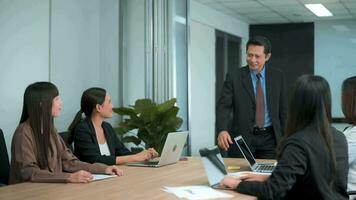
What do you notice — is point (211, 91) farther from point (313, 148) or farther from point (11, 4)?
point (313, 148)

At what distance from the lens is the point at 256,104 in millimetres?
3930

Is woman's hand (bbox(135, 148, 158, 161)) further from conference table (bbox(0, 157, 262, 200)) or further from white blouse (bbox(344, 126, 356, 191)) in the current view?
white blouse (bbox(344, 126, 356, 191))

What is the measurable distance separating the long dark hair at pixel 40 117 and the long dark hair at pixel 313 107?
4.78 ft

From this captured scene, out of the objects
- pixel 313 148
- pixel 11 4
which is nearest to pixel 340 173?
pixel 313 148

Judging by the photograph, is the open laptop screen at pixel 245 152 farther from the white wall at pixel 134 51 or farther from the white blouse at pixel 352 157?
the white wall at pixel 134 51

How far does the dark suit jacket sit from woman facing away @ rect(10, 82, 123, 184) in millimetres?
1235

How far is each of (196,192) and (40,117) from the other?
1.11m

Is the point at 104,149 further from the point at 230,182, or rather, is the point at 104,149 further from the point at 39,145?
the point at 230,182

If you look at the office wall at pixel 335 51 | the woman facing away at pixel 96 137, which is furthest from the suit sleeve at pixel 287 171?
the office wall at pixel 335 51

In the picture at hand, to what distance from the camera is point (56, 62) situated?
5.46 m

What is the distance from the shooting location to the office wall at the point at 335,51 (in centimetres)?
1019

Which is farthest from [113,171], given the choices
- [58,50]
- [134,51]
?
[134,51]

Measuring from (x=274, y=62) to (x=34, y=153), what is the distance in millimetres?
8526

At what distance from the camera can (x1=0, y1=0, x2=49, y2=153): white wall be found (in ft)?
15.5
